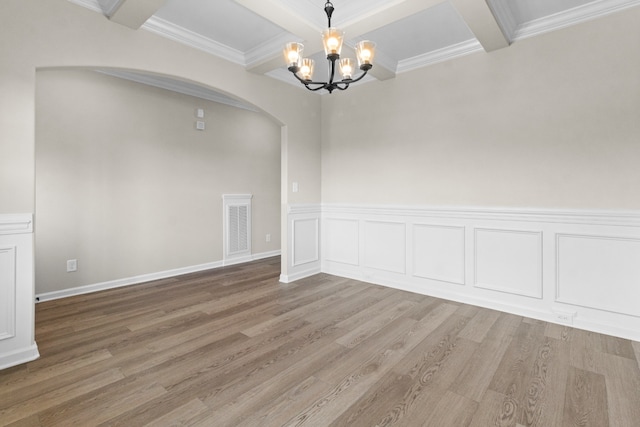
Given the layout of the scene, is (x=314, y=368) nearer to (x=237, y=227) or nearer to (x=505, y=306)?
(x=505, y=306)

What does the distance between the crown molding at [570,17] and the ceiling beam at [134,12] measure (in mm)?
3183

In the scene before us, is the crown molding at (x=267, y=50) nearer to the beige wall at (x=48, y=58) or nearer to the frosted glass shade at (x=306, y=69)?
the beige wall at (x=48, y=58)

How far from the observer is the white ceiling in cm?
253

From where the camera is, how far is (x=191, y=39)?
3.15 metres

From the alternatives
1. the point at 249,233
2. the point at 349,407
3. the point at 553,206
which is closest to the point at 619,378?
the point at 553,206

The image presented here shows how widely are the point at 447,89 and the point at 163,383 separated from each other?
3775mm

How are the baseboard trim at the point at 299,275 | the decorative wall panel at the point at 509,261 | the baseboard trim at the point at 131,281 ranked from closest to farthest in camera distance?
the decorative wall panel at the point at 509,261, the baseboard trim at the point at 131,281, the baseboard trim at the point at 299,275

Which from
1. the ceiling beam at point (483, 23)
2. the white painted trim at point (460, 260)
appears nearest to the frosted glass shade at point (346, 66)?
the ceiling beam at point (483, 23)

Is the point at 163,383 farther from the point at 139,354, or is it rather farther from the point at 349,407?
the point at 349,407

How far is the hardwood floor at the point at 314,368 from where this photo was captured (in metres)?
1.70

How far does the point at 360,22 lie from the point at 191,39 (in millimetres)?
1692

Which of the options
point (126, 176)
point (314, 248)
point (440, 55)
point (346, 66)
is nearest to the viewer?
point (346, 66)

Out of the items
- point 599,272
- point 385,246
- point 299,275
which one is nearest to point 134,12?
point 299,275

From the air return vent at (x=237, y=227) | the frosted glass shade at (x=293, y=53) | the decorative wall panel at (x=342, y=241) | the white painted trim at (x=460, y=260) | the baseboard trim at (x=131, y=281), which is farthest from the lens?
the air return vent at (x=237, y=227)
